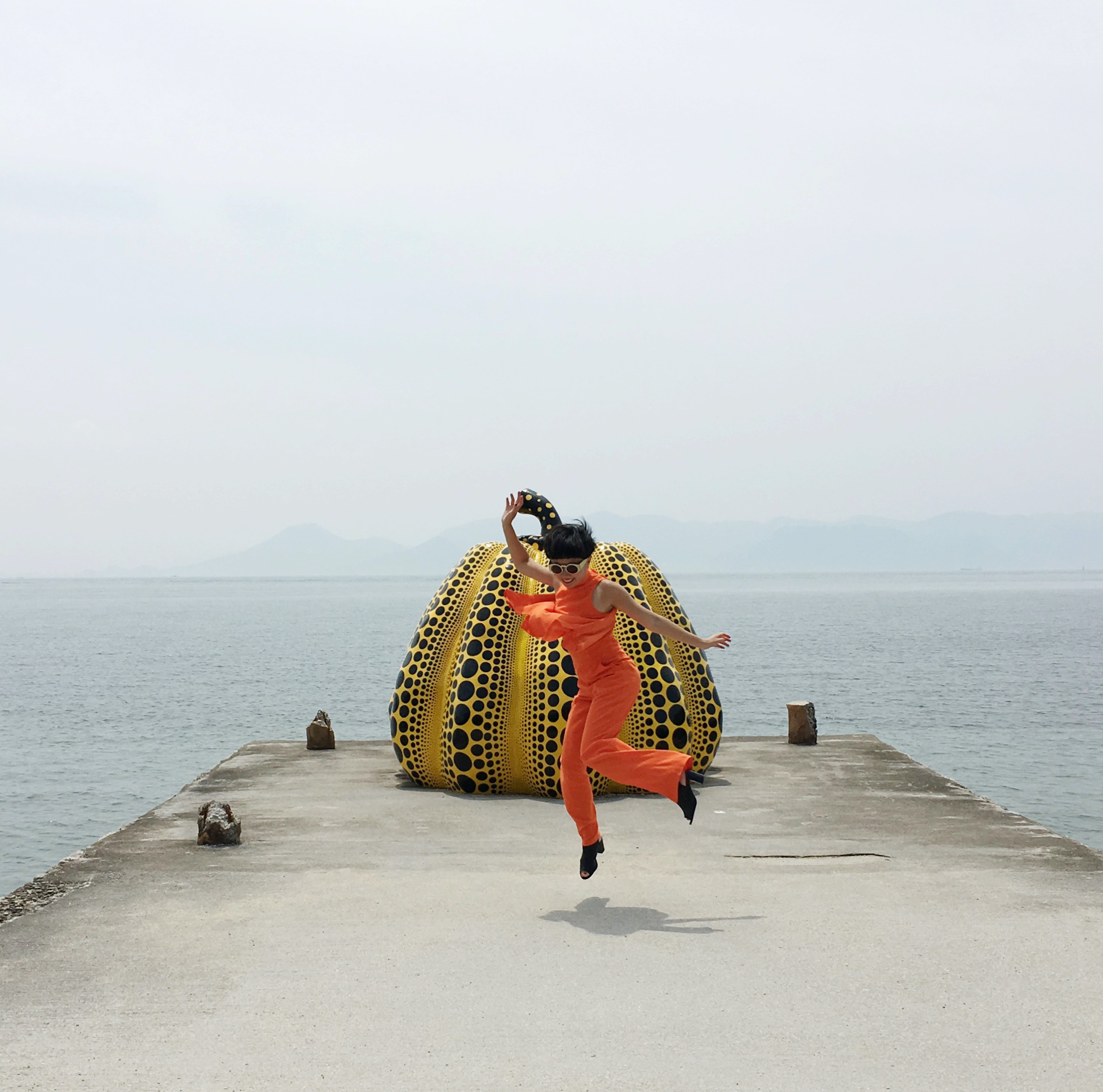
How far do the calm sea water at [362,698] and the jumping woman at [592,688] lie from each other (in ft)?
26.7

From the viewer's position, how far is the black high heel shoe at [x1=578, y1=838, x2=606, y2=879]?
7.07 metres

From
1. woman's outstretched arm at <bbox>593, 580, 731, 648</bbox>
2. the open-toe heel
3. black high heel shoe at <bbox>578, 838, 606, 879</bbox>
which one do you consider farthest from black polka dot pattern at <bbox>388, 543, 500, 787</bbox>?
the open-toe heel

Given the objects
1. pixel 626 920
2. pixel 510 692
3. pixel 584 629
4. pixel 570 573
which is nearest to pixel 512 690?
pixel 510 692

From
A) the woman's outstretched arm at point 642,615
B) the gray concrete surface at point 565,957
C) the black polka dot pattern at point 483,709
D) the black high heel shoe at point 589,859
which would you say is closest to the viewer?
the gray concrete surface at point 565,957

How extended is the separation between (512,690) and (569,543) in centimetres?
367

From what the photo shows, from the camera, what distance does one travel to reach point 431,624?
10.9 meters

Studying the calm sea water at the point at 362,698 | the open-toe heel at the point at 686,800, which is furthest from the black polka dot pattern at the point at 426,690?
the calm sea water at the point at 362,698

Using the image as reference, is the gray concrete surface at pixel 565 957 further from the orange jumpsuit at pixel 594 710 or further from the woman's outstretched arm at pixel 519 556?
the woman's outstretched arm at pixel 519 556

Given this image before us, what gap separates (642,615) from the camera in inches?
264

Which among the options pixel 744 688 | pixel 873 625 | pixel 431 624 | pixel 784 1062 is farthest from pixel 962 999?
pixel 873 625

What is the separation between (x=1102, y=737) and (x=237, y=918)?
22322 mm

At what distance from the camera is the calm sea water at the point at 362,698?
59.8 ft

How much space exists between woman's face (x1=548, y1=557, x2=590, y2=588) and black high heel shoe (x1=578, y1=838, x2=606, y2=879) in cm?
157

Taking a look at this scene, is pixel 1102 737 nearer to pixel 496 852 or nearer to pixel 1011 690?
pixel 1011 690
